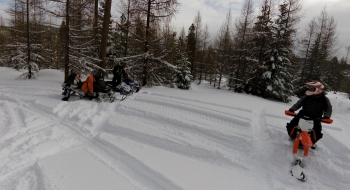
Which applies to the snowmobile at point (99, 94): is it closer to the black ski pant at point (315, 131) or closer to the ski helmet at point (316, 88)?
the black ski pant at point (315, 131)

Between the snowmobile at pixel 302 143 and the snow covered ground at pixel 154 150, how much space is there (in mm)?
156

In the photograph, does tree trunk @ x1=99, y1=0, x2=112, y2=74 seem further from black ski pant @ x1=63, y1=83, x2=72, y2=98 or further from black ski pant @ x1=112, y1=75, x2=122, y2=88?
black ski pant @ x1=63, y1=83, x2=72, y2=98

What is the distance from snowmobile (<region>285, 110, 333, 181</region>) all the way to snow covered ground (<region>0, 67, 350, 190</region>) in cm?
16

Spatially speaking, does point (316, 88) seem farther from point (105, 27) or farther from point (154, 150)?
point (105, 27)

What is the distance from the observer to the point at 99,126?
5.55m

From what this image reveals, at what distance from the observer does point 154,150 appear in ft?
14.2

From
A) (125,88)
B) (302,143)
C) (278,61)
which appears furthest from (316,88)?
(278,61)

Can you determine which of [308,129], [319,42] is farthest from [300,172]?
[319,42]

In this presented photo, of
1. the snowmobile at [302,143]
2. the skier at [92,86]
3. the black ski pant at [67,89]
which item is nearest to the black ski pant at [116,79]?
the skier at [92,86]

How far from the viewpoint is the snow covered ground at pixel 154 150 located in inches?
129

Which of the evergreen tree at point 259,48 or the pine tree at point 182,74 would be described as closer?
the evergreen tree at point 259,48

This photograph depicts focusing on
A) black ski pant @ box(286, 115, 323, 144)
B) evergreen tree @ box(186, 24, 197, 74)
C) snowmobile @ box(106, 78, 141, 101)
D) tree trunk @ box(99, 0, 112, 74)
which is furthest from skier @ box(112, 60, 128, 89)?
evergreen tree @ box(186, 24, 197, 74)

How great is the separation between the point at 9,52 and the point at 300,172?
21547 mm

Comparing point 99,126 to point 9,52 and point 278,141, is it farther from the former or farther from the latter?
point 9,52
